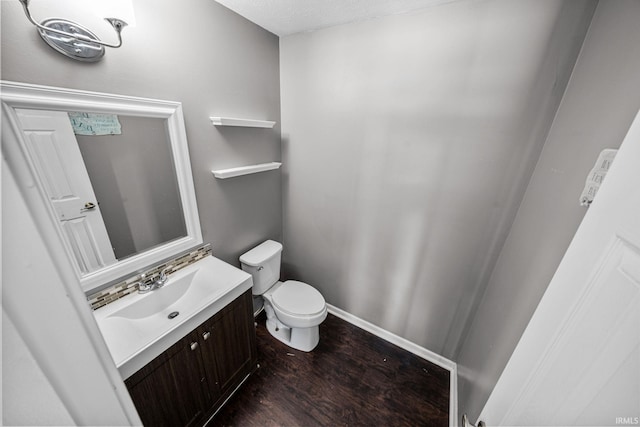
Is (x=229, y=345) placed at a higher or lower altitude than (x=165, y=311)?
lower

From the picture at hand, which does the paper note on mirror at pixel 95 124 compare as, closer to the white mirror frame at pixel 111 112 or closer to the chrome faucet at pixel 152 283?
the white mirror frame at pixel 111 112

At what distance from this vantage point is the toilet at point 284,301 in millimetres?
1668

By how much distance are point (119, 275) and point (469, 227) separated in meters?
1.97

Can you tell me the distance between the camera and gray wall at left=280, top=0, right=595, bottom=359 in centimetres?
108

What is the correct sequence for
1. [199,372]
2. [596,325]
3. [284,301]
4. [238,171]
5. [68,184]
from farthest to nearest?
[284,301] → [238,171] → [199,372] → [68,184] → [596,325]

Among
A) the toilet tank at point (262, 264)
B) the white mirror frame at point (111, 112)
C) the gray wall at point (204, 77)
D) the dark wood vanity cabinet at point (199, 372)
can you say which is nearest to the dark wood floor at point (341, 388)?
the dark wood vanity cabinet at point (199, 372)

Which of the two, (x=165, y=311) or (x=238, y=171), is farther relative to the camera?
(x=238, y=171)

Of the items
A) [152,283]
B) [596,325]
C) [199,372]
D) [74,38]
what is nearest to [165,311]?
[152,283]

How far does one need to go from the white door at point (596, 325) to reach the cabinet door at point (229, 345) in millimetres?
1258

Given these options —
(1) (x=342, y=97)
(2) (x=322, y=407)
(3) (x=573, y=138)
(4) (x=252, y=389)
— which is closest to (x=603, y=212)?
(3) (x=573, y=138)

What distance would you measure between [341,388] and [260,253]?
3.71 ft

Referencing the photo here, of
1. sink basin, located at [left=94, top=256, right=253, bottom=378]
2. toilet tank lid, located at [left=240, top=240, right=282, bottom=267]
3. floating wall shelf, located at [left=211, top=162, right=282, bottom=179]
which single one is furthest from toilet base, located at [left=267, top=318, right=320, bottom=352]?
floating wall shelf, located at [left=211, top=162, right=282, bottom=179]

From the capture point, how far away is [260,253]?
5.97 ft

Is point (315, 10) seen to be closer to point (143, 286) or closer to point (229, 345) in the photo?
point (143, 286)
